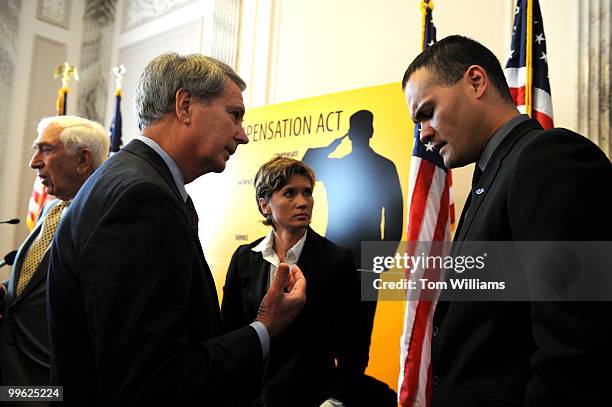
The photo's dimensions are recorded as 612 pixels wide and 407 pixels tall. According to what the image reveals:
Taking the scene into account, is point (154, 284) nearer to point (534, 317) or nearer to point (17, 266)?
point (534, 317)

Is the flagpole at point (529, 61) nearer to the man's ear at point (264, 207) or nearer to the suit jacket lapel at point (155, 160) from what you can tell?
the man's ear at point (264, 207)

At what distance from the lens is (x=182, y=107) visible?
1.43m

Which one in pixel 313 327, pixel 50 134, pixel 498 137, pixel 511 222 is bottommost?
pixel 313 327

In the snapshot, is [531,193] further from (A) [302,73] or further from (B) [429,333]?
(A) [302,73]

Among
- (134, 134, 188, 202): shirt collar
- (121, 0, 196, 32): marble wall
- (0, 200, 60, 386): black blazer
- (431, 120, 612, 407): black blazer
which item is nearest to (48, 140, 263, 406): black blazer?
(134, 134, 188, 202): shirt collar

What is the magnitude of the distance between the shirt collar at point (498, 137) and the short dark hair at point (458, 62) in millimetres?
124

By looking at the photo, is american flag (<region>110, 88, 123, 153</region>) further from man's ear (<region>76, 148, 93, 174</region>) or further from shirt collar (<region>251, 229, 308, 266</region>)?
shirt collar (<region>251, 229, 308, 266</region>)

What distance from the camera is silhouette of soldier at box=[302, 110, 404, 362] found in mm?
3350

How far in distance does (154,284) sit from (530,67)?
2300 millimetres

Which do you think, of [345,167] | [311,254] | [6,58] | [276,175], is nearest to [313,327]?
[311,254]

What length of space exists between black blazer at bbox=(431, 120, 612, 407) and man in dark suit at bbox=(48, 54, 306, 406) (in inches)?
17.6

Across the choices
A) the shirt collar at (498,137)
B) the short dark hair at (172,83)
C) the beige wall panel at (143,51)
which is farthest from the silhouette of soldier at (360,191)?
the beige wall panel at (143,51)

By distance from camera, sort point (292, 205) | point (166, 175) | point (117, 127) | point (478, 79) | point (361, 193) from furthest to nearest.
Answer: point (117, 127)
point (361, 193)
point (292, 205)
point (478, 79)
point (166, 175)

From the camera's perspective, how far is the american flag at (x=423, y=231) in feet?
8.87
